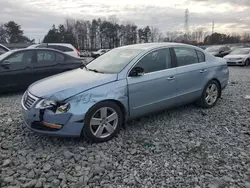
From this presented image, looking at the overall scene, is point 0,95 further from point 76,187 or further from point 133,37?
point 133,37

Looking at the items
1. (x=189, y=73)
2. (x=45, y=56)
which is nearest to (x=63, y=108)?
(x=189, y=73)

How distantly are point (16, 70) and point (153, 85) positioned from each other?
13.8 ft

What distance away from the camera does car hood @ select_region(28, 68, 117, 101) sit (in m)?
3.34

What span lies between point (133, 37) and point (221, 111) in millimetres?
57122

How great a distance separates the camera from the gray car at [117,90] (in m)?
3.29

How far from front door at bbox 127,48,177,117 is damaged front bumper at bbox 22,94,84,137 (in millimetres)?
965

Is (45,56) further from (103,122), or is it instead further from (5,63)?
(103,122)

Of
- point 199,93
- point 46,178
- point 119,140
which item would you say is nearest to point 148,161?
point 119,140

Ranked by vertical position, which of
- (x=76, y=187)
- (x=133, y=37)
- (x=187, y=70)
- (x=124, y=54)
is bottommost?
(x=76, y=187)

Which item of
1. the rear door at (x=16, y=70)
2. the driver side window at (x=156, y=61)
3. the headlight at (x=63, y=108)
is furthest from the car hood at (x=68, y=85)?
the rear door at (x=16, y=70)

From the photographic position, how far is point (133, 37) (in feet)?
197

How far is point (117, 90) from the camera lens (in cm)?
361

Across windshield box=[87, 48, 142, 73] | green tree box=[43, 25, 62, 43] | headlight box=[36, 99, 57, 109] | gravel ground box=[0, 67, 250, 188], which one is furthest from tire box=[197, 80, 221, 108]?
green tree box=[43, 25, 62, 43]

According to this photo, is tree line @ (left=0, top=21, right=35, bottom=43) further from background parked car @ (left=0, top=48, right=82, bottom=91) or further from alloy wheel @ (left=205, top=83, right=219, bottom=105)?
alloy wheel @ (left=205, top=83, right=219, bottom=105)
